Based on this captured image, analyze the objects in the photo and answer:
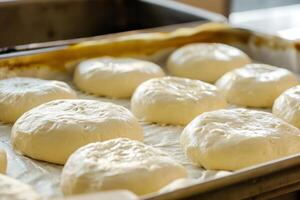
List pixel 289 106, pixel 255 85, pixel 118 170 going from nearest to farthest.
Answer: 1. pixel 118 170
2. pixel 289 106
3. pixel 255 85

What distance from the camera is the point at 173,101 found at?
1940 mm

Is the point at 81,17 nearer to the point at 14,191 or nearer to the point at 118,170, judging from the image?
the point at 118,170

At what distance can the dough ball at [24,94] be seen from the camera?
1908 mm

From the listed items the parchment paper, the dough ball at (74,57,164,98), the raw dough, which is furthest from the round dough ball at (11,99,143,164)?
the raw dough

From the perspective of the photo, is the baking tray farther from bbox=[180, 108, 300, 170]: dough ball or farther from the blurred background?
bbox=[180, 108, 300, 170]: dough ball

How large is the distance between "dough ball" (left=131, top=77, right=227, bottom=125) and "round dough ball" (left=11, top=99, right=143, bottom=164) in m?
0.17

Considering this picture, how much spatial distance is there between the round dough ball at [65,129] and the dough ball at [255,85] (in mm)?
480

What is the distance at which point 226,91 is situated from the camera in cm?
214

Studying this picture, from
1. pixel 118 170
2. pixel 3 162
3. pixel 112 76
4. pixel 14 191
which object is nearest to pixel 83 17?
pixel 112 76

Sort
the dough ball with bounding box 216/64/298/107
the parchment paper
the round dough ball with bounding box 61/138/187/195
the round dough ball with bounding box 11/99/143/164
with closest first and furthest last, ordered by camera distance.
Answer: the round dough ball with bounding box 61/138/187/195
the parchment paper
the round dough ball with bounding box 11/99/143/164
the dough ball with bounding box 216/64/298/107

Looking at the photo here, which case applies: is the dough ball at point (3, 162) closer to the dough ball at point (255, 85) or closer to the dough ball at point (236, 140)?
the dough ball at point (236, 140)

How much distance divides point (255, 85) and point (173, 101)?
0.35 meters

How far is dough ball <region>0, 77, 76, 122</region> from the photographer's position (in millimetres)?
1908

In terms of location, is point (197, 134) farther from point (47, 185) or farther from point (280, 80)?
point (280, 80)
